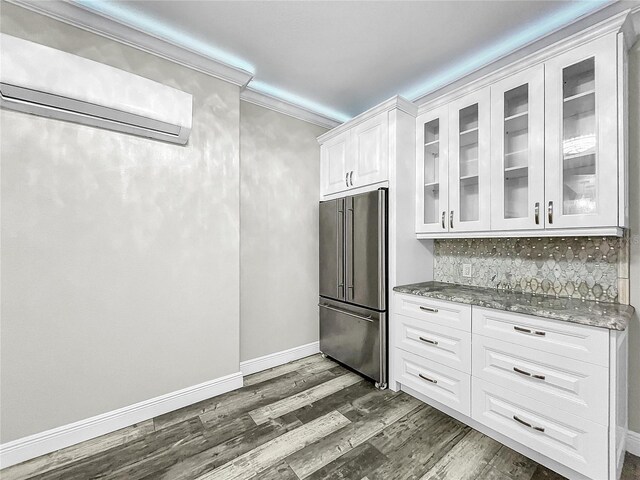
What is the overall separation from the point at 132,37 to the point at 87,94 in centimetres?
57

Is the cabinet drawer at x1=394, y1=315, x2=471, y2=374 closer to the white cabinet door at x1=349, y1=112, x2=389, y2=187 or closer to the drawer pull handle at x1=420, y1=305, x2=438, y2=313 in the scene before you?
the drawer pull handle at x1=420, y1=305, x2=438, y2=313

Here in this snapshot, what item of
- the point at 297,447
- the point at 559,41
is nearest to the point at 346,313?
the point at 297,447

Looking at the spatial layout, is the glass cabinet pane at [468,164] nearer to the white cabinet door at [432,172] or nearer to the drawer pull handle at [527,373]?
the white cabinet door at [432,172]

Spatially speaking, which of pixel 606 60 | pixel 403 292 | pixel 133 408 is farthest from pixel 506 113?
pixel 133 408

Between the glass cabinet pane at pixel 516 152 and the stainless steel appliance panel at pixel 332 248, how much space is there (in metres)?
1.35

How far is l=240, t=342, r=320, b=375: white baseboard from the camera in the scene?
2764 millimetres

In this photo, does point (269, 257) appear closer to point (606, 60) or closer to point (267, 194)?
point (267, 194)

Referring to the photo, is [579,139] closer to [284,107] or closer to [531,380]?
[531,380]

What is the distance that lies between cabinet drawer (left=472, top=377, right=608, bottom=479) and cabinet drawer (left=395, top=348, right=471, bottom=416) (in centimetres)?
7

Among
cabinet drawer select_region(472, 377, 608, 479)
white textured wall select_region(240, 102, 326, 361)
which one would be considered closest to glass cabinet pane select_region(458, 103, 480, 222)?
cabinet drawer select_region(472, 377, 608, 479)

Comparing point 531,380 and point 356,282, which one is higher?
point 356,282

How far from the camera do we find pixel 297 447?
1.79 metres

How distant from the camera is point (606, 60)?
160cm

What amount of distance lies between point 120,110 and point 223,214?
3.18 ft
